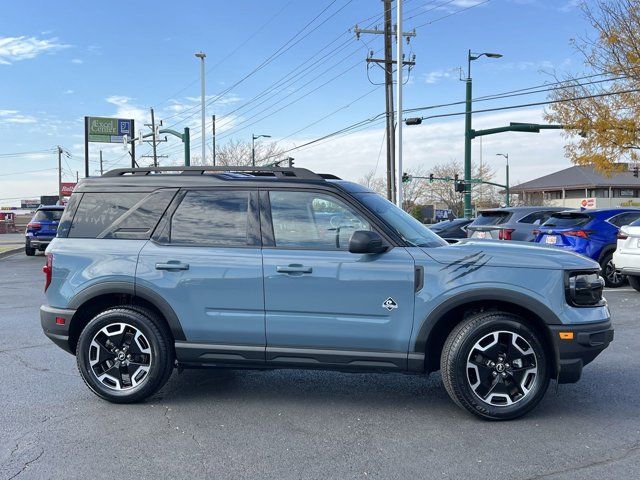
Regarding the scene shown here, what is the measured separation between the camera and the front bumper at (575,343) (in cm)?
412

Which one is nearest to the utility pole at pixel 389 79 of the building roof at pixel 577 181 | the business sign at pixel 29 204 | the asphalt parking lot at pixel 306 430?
the asphalt parking lot at pixel 306 430

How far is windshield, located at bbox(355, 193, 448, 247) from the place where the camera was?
4.49 meters

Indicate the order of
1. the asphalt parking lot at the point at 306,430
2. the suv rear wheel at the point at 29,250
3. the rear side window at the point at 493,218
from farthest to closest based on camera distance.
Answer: the suv rear wheel at the point at 29,250 < the rear side window at the point at 493,218 < the asphalt parking lot at the point at 306,430

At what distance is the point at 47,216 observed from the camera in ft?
64.4

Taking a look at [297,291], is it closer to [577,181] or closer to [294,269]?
[294,269]

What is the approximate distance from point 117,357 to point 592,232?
9504 mm

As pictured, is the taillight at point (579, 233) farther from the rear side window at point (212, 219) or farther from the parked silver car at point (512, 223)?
the rear side window at point (212, 219)

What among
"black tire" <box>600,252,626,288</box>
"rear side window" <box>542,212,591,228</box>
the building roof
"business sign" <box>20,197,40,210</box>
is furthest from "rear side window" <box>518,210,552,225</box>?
"business sign" <box>20,197,40,210</box>

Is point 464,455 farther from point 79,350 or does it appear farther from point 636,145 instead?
point 636,145

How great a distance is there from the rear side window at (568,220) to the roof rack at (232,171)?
322 inches

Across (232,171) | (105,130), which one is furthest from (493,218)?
(105,130)

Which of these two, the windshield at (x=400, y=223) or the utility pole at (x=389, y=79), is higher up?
the utility pole at (x=389, y=79)

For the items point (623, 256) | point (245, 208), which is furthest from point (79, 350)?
point (623, 256)

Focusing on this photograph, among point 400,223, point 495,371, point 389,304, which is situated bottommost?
A: point 495,371
